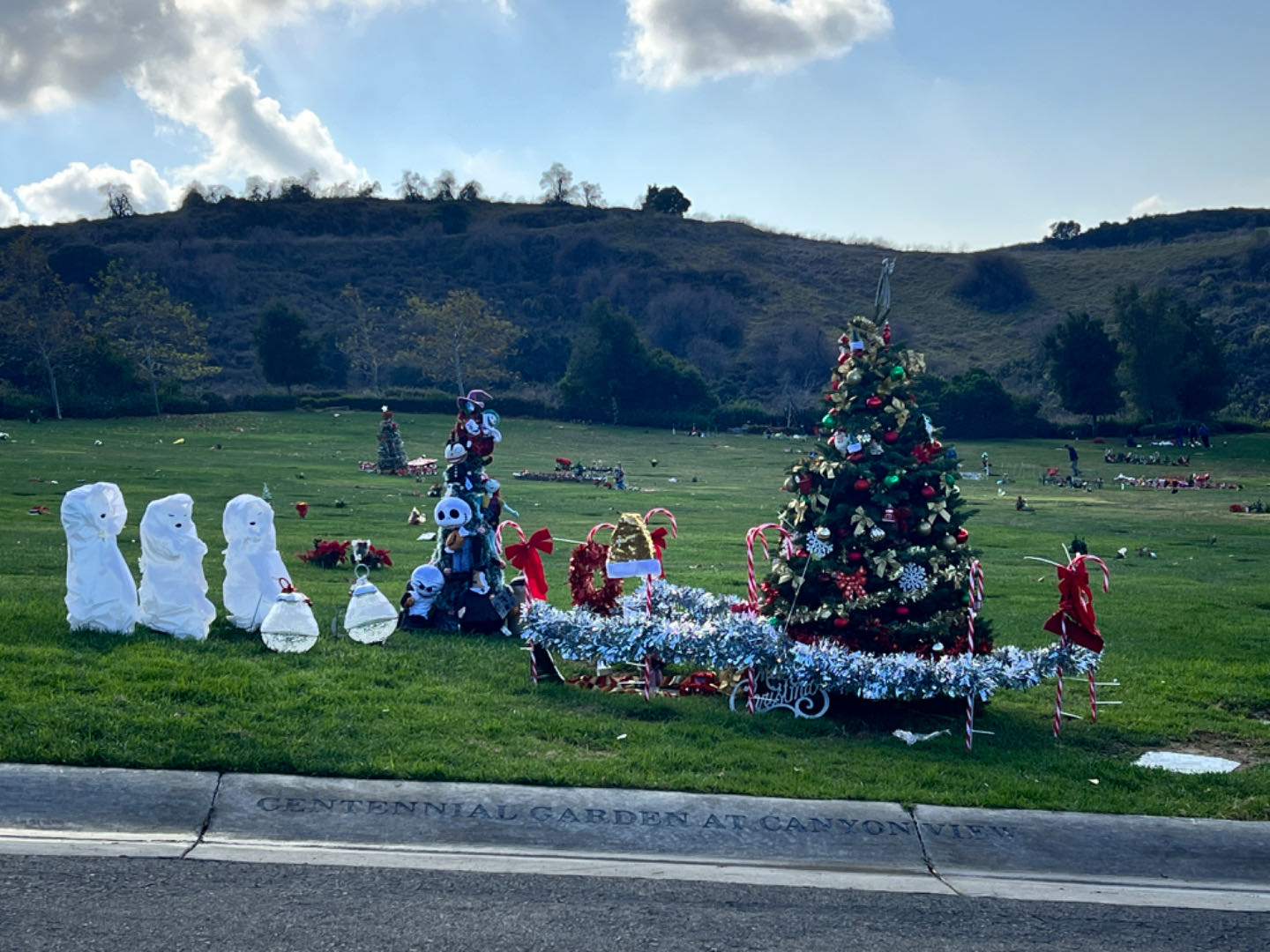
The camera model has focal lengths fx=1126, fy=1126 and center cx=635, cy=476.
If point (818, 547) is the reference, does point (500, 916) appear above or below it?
below

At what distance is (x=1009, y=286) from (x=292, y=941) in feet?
359

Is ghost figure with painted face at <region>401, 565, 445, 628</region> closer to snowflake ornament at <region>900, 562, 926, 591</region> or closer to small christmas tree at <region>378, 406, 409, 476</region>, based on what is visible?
snowflake ornament at <region>900, 562, 926, 591</region>

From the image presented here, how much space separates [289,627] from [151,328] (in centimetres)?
6402

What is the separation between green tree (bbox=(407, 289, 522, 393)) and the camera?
75812mm

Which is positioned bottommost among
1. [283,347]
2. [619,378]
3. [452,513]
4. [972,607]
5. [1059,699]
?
[1059,699]

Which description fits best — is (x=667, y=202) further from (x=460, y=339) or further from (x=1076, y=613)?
(x=1076, y=613)

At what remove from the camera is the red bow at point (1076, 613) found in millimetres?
10195

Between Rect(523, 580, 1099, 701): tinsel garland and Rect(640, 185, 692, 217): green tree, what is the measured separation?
414ft

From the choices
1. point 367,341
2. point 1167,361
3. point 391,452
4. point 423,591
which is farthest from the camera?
point 367,341

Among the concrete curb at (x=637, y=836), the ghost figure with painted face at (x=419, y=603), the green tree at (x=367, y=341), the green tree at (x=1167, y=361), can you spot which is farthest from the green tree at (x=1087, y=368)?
the concrete curb at (x=637, y=836)

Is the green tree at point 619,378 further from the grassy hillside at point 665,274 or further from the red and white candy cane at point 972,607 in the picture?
the red and white candy cane at point 972,607

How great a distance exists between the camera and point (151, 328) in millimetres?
68750

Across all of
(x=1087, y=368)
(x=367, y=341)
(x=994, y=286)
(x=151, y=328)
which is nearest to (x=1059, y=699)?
(x=1087, y=368)

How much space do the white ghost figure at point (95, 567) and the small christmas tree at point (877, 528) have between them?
6.49 meters
